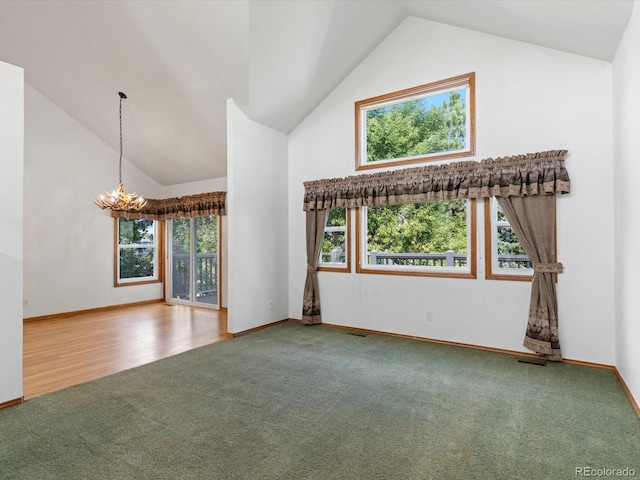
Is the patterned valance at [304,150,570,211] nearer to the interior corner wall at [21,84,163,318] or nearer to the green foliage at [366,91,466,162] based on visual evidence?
the green foliage at [366,91,466,162]

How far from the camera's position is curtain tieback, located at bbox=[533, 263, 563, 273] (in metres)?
3.70

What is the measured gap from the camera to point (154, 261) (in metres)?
7.79

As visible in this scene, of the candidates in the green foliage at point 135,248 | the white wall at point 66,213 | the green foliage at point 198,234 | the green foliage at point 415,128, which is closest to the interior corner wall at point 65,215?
the white wall at point 66,213

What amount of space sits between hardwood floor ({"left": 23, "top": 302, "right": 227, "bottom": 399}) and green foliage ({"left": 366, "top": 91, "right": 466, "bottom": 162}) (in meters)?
3.56

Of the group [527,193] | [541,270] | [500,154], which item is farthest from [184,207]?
[541,270]

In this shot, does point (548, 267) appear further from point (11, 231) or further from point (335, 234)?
point (11, 231)

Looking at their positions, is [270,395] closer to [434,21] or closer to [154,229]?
[434,21]

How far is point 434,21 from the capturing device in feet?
14.7

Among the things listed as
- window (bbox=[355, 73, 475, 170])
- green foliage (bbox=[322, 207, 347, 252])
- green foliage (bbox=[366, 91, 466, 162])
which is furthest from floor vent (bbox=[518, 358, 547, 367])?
green foliage (bbox=[322, 207, 347, 252])

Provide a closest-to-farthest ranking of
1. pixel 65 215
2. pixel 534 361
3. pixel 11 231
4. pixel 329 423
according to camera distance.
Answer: pixel 329 423, pixel 11 231, pixel 534 361, pixel 65 215

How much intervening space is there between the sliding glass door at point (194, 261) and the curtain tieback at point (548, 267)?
5383 mm

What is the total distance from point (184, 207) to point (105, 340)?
10.6 ft

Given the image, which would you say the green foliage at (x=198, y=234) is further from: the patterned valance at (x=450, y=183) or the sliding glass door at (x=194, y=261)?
the patterned valance at (x=450, y=183)

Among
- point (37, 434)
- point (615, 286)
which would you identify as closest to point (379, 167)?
point (615, 286)
